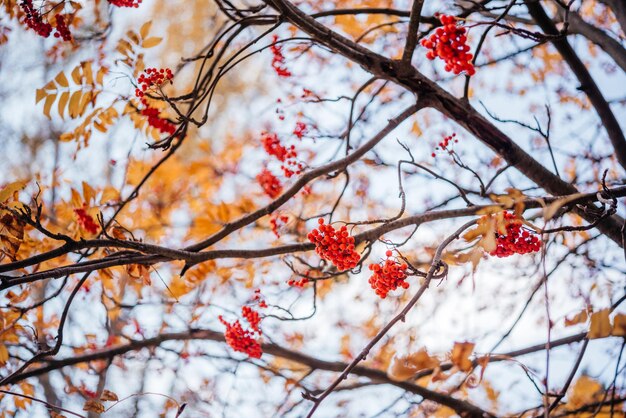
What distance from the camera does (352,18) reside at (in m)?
2.94

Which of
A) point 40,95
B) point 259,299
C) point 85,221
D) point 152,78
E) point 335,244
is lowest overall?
point 335,244

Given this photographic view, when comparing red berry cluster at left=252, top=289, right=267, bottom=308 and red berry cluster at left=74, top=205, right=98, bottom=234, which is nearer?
red berry cluster at left=252, top=289, right=267, bottom=308

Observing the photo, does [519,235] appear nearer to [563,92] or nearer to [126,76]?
[126,76]

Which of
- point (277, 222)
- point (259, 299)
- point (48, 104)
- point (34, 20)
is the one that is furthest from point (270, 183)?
point (34, 20)

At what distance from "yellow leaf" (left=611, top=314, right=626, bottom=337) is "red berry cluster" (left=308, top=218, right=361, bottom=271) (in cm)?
93

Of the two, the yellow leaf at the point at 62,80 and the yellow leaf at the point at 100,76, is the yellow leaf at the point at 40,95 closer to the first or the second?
the yellow leaf at the point at 62,80

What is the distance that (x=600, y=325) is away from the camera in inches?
46.4

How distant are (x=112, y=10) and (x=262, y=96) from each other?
3785 mm

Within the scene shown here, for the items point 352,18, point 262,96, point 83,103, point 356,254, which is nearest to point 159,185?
point 262,96

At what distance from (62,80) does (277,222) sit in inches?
63.7

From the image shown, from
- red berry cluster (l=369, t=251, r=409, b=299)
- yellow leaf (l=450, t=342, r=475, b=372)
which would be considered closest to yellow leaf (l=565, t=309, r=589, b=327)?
yellow leaf (l=450, t=342, r=475, b=372)

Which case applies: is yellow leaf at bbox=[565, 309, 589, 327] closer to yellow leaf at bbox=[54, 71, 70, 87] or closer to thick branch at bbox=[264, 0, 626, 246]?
thick branch at bbox=[264, 0, 626, 246]

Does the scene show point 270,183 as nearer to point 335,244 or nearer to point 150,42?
point 150,42

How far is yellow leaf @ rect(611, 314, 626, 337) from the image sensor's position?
1188 mm
